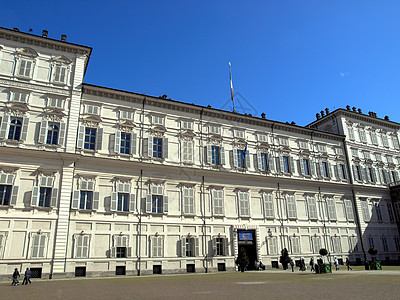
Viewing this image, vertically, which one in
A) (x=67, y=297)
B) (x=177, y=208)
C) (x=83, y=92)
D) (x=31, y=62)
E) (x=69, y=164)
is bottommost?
(x=67, y=297)

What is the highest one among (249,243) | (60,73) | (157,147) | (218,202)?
(60,73)

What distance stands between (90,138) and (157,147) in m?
6.26

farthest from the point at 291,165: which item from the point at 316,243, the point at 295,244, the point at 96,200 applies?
the point at 96,200

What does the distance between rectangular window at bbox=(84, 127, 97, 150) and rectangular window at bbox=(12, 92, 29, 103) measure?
17.7 ft

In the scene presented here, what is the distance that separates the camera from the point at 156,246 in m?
28.6

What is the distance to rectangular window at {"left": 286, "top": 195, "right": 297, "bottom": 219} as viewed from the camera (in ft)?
119

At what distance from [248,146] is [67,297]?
26.6 meters

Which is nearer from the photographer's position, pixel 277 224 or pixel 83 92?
pixel 83 92

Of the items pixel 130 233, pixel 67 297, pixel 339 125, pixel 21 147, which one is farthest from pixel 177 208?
pixel 339 125

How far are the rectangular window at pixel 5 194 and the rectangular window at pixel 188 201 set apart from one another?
14.4 metres

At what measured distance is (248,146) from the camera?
1449 inches

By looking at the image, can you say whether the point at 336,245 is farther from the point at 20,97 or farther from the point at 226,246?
the point at 20,97

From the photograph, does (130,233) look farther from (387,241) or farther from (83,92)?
(387,241)

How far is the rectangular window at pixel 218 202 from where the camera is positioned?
106 ft
